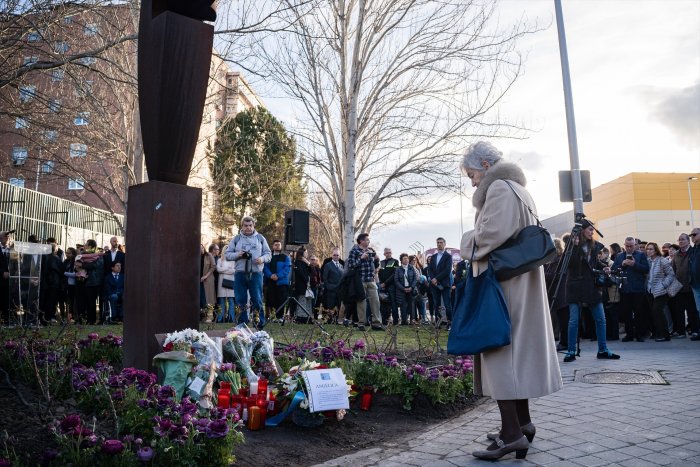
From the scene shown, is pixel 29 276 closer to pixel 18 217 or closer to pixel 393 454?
pixel 18 217

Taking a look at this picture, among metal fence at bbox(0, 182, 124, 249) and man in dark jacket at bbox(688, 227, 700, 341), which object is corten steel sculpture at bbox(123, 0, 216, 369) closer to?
man in dark jacket at bbox(688, 227, 700, 341)

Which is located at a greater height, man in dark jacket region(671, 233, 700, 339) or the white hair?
the white hair

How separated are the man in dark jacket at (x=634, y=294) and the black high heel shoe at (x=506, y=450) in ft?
30.3

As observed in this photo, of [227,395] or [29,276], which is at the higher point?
[29,276]

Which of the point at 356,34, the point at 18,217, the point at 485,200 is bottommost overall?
the point at 485,200

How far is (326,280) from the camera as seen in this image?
15648 millimetres

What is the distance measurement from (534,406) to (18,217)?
21.5 meters

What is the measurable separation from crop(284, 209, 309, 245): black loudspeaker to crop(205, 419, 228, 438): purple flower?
11.8 meters

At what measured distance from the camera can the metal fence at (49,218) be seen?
851 inches

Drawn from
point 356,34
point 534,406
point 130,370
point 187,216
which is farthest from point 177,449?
point 356,34

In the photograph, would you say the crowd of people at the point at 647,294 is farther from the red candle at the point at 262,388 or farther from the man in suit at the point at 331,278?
the red candle at the point at 262,388

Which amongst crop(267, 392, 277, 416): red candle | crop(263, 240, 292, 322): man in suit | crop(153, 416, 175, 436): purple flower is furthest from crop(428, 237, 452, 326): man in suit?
crop(153, 416, 175, 436): purple flower

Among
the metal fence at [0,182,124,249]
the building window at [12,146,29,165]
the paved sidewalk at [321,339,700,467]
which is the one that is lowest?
the paved sidewalk at [321,339,700,467]

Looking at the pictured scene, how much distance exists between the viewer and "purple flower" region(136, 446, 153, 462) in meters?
3.15
